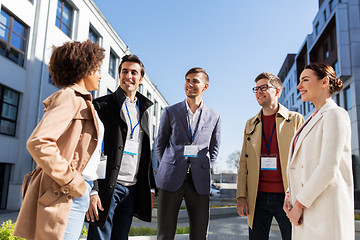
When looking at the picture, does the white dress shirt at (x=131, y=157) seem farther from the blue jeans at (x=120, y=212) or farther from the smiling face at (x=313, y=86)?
the smiling face at (x=313, y=86)

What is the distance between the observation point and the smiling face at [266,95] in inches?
145

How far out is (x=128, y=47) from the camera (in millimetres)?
26391

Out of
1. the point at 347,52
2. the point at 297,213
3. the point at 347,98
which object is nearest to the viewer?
the point at 297,213

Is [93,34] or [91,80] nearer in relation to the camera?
[91,80]

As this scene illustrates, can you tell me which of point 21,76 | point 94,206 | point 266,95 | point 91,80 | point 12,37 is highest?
point 12,37

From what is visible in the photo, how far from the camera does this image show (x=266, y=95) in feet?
12.1

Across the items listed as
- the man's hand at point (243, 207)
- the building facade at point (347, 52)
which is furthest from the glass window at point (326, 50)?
the man's hand at point (243, 207)

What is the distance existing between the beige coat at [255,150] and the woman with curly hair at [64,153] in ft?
6.62

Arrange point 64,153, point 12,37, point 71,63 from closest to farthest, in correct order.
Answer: point 64,153, point 71,63, point 12,37

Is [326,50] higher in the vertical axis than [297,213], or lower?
higher

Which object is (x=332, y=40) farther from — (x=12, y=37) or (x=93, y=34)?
(x=12, y=37)

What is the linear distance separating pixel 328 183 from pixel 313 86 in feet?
3.15

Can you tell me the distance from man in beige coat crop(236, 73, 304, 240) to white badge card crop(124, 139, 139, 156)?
1360 mm

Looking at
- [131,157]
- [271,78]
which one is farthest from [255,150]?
[131,157]
